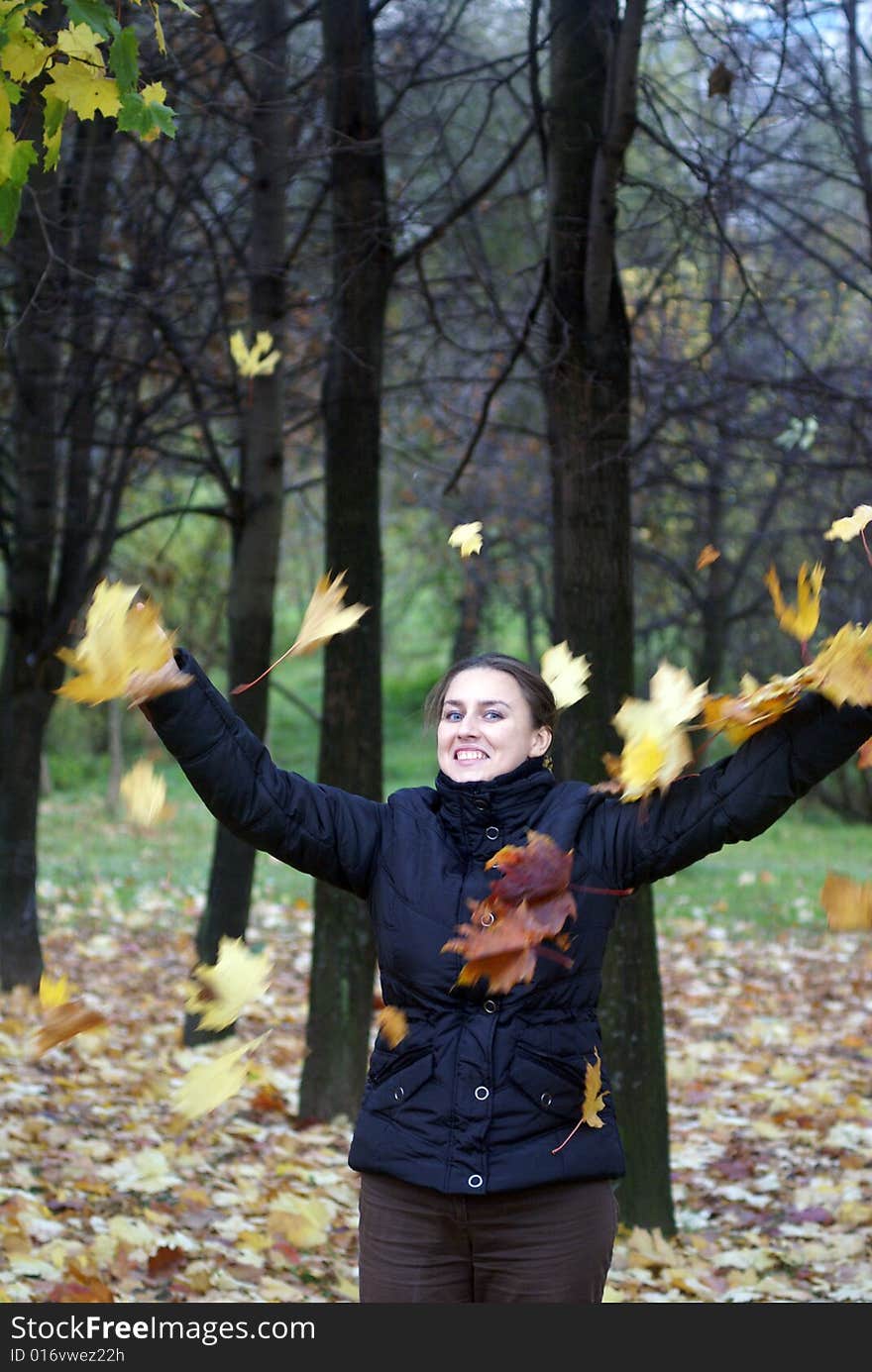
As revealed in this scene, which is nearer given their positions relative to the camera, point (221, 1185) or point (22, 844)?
point (221, 1185)

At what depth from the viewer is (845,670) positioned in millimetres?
2551

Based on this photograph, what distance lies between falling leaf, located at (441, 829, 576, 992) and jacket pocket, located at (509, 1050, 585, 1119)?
0.13 metres

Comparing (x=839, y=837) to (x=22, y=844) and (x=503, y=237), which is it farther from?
(x=22, y=844)

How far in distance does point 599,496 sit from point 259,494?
2.52 meters

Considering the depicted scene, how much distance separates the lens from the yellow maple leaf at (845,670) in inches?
100

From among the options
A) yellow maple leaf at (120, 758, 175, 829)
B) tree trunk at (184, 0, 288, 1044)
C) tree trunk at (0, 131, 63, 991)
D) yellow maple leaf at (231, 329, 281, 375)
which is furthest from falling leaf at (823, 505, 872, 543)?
tree trunk at (0, 131, 63, 991)

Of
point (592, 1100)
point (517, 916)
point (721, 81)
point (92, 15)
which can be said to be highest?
point (721, 81)

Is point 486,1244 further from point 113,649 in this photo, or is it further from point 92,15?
point 92,15

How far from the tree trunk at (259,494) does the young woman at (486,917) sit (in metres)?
4.39

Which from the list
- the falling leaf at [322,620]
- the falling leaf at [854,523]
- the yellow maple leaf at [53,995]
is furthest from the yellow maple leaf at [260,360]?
the falling leaf at [854,523]

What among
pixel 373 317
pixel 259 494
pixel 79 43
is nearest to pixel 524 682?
pixel 79 43

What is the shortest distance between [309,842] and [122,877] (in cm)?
1211

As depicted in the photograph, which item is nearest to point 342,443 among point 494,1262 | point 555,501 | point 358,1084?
point 555,501

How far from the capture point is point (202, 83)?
8312mm
